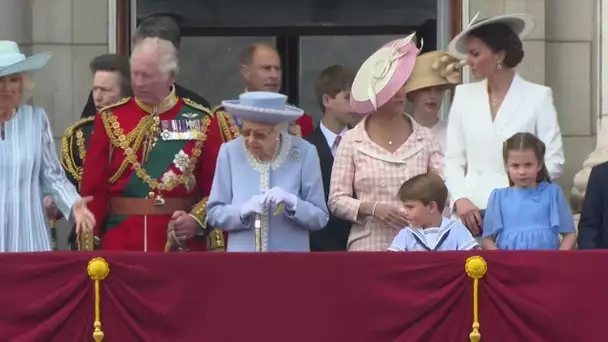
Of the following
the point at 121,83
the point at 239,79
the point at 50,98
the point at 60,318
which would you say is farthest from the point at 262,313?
the point at 239,79

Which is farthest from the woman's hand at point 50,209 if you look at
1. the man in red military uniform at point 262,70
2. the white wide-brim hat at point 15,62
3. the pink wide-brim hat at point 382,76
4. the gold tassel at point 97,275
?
the pink wide-brim hat at point 382,76

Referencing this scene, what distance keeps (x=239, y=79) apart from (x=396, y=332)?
444 centimetres

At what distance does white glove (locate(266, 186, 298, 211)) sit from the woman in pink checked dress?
405 millimetres

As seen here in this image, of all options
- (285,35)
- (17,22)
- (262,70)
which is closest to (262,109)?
(262,70)

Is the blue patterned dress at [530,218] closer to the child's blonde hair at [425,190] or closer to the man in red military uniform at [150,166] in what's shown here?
the child's blonde hair at [425,190]

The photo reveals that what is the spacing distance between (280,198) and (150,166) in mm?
782

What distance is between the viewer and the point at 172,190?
8.28m

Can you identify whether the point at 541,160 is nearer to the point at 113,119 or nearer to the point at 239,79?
the point at 113,119

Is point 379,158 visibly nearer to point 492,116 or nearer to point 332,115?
point 492,116

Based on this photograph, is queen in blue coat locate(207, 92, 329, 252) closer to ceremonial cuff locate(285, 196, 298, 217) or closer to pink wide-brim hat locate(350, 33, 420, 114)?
ceremonial cuff locate(285, 196, 298, 217)

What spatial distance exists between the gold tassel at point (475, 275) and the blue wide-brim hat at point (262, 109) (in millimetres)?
1054

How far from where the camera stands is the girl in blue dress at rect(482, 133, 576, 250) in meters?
8.05

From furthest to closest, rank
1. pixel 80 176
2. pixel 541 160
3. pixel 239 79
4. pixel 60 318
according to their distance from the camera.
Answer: pixel 239 79, pixel 80 176, pixel 541 160, pixel 60 318

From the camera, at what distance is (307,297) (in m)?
7.54
